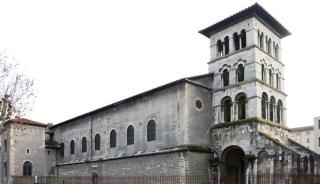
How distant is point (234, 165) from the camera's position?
29.9 metres

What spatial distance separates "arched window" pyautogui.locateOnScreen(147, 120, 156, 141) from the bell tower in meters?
4.65

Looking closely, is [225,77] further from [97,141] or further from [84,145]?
[84,145]

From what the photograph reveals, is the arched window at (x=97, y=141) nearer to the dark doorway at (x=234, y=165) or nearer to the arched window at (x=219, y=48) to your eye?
the dark doorway at (x=234, y=165)

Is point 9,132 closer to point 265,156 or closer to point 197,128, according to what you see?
point 197,128

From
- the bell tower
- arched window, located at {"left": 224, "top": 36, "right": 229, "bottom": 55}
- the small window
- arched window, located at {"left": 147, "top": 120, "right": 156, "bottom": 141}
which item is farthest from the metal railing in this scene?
arched window, located at {"left": 224, "top": 36, "right": 229, "bottom": 55}

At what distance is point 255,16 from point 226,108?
6.94 m

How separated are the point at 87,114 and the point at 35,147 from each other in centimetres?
728

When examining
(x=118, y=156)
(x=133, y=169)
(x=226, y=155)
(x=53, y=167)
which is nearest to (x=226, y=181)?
(x=226, y=155)

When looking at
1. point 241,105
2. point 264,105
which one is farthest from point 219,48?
point 264,105

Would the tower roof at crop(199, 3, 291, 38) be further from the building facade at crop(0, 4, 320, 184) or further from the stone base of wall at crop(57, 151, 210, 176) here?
the stone base of wall at crop(57, 151, 210, 176)

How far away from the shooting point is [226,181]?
28.2 metres

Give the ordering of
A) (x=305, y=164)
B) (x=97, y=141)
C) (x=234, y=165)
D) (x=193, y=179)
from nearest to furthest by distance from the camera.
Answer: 1. (x=305, y=164)
2. (x=193, y=179)
3. (x=234, y=165)
4. (x=97, y=141)

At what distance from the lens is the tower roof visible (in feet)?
94.3

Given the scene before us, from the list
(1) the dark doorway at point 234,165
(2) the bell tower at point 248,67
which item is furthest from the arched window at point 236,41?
(1) the dark doorway at point 234,165
